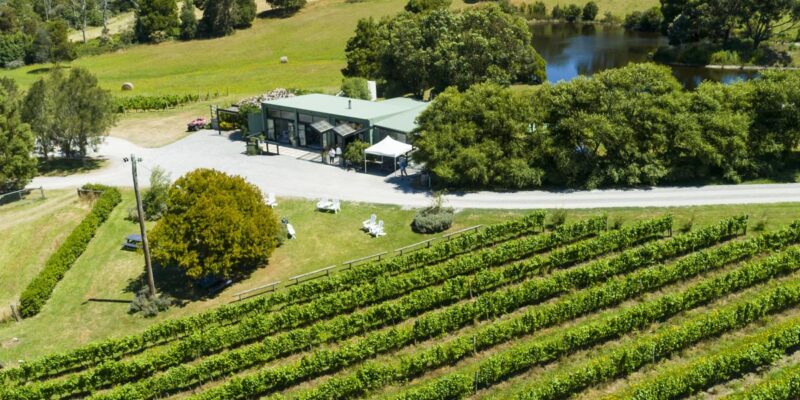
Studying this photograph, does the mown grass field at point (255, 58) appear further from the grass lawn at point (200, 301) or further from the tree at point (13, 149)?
the grass lawn at point (200, 301)

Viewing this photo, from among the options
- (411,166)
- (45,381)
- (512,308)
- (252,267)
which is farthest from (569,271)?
(45,381)

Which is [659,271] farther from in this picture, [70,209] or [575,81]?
[70,209]

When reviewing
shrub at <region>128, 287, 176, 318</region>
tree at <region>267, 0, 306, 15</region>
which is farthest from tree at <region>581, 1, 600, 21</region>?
shrub at <region>128, 287, 176, 318</region>

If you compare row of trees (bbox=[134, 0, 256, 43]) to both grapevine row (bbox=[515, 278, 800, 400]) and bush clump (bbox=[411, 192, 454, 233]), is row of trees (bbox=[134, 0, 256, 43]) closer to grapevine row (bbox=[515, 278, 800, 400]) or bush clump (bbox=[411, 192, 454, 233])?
bush clump (bbox=[411, 192, 454, 233])

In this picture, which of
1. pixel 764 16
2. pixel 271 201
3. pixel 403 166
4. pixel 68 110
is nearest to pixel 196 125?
pixel 68 110

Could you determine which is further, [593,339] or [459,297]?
[459,297]

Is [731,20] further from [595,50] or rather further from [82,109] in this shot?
[82,109]
